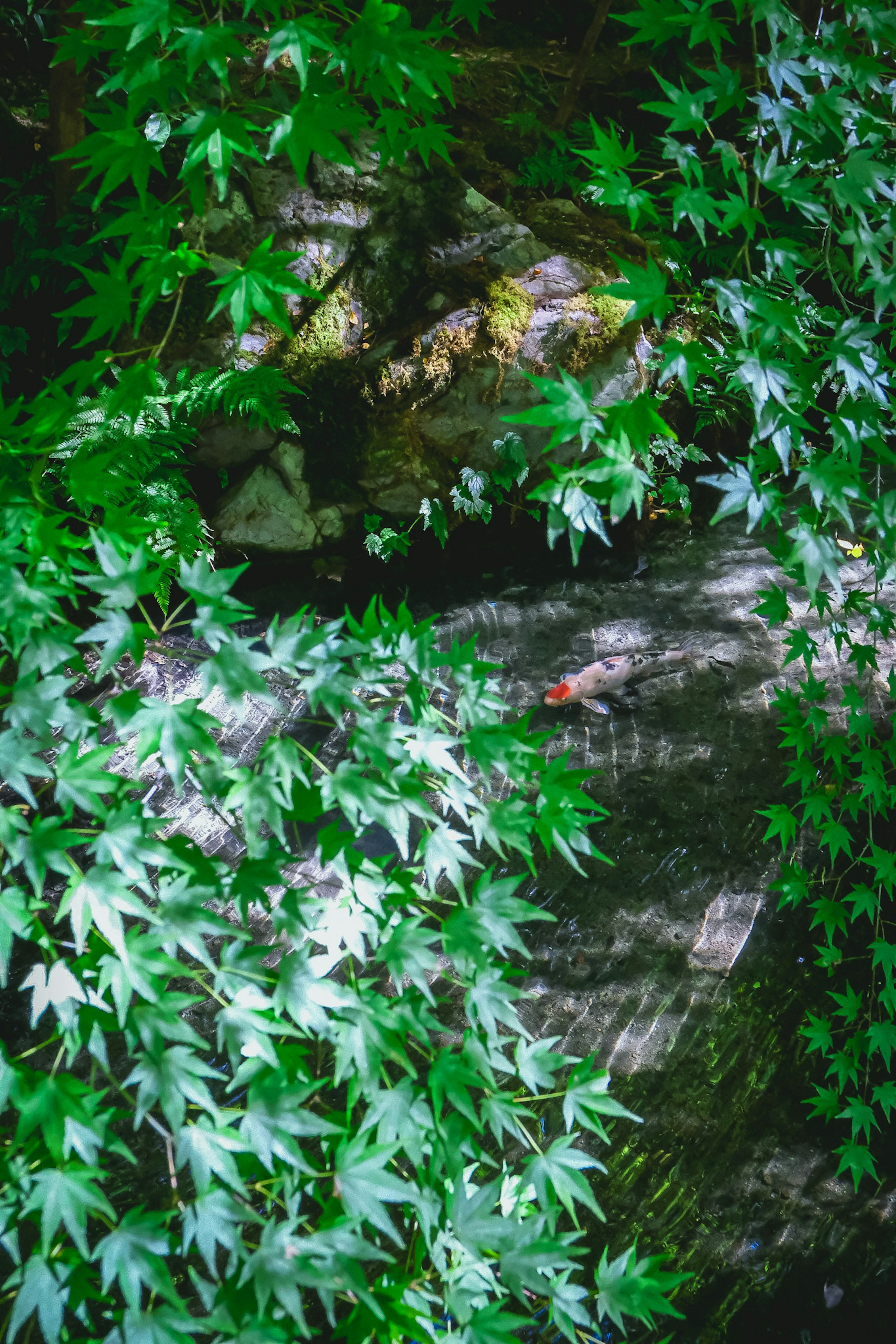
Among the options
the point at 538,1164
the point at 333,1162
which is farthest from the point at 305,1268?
the point at 538,1164

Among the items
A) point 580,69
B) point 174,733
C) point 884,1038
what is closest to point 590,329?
point 580,69

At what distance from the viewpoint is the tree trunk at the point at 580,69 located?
4473 millimetres

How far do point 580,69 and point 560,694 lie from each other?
3857 mm

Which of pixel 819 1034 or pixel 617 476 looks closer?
pixel 617 476

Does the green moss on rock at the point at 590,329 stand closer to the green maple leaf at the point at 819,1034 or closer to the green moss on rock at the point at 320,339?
the green moss on rock at the point at 320,339

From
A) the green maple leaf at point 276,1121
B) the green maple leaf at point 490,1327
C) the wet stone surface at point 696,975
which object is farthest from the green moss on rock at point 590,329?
the green maple leaf at point 490,1327

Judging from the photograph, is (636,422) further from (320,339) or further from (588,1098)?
(320,339)

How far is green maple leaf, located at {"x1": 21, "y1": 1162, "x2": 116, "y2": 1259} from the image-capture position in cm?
103

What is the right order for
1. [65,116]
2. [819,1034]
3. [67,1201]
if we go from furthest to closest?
1. [65,116]
2. [819,1034]
3. [67,1201]

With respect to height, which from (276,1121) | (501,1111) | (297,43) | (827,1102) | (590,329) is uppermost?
(297,43)

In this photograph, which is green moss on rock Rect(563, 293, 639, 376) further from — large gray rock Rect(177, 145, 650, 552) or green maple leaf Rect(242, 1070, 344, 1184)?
green maple leaf Rect(242, 1070, 344, 1184)

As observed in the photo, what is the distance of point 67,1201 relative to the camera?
1.05 metres

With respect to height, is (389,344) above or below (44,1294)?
above

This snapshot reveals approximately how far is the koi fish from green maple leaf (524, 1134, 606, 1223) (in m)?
2.05
